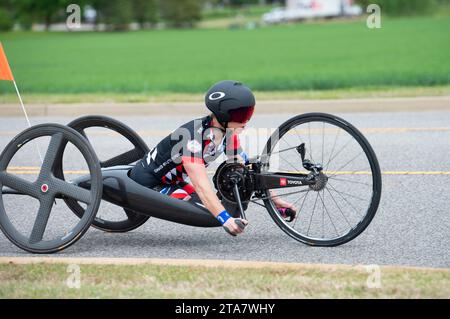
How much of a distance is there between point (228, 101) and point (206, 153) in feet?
1.28

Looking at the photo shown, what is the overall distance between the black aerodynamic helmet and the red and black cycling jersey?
0.15m

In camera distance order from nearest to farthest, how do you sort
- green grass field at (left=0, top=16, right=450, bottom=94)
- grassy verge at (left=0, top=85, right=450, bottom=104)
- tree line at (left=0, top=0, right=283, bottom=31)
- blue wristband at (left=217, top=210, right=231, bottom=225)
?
blue wristband at (left=217, top=210, right=231, bottom=225)
grassy verge at (left=0, top=85, right=450, bottom=104)
green grass field at (left=0, top=16, right=450, bottom=94)
tree line at (left=0, top=0, right=283, bottom=31)

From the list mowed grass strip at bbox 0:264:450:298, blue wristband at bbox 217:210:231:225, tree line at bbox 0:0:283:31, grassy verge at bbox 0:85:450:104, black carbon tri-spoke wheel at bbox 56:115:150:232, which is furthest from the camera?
tree line at bbox 0:0:283:31

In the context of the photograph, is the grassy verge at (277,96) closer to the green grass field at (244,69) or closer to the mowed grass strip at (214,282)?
the green grass field at (244,69)

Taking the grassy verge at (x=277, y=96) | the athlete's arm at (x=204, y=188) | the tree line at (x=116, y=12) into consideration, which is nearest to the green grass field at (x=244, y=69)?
the grassy verge at (x=277, y=96)

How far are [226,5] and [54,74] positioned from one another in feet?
416

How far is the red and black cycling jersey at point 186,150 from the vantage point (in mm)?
5812

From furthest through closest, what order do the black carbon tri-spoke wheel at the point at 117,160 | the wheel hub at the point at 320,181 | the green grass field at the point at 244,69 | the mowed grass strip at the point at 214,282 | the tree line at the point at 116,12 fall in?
the tree line at the point at 116,12
the green grass field at the point at 244,69
the black carbon tri-spoke wheel at the point at 117,160
the wheel hub at the point at 320,181
the mowed grass strip at the point at 214,282

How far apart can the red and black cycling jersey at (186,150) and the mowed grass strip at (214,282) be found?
91 cm

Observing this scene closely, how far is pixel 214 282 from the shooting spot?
4.87m

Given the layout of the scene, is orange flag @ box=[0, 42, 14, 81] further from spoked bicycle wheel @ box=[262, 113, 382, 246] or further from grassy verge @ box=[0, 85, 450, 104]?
grassy verge @ box=[0, 85, 450, 104]

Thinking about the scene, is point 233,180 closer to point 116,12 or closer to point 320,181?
point 320,181

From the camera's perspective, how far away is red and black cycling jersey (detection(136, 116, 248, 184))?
19.1 feet

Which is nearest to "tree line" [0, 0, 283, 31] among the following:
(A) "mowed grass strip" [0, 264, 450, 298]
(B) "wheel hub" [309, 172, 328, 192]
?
(B) "wheel hub" [309, 172, 328, 192]
